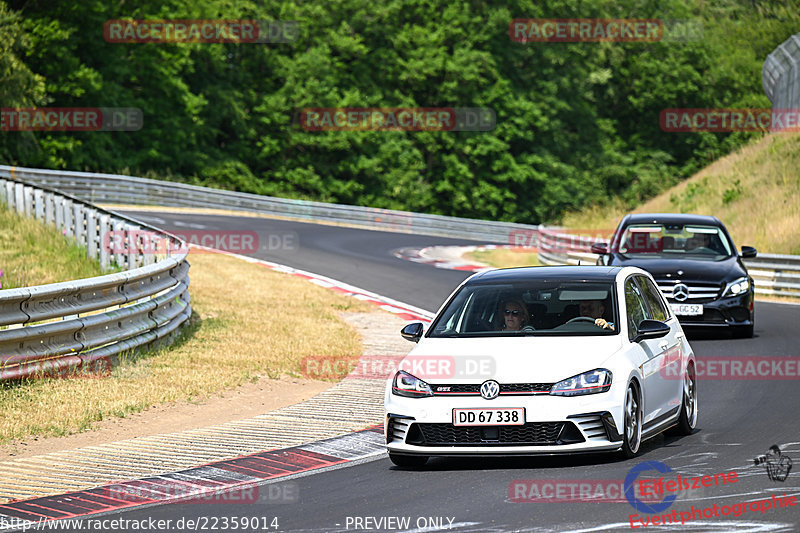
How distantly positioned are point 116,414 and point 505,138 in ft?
195

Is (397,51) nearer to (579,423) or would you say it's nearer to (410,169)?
(410,169)

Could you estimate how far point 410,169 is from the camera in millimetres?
66625

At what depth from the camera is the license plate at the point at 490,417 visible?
8.45m

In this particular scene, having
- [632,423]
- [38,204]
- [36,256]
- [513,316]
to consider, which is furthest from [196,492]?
[38,204]

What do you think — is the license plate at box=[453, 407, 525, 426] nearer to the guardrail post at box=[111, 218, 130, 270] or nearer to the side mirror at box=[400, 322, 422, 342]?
the side mirror at box=[400, 322, 422, 342]

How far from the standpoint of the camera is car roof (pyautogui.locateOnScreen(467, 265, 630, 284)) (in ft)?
32.6

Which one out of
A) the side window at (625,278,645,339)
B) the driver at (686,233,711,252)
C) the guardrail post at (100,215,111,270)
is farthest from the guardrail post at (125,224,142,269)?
the side window at (625,278,645,339)

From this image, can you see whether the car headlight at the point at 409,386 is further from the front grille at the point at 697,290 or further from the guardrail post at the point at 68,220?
the guardrail post at the point at 68,220

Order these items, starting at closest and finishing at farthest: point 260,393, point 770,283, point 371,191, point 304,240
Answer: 1. point 260,393
2. point 770,283
3. point 304,240
4. point 371,191

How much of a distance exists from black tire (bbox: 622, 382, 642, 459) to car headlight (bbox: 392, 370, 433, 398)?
138 cm

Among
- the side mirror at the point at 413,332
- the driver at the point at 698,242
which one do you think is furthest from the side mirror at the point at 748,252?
the side mirror at the point at 413,332

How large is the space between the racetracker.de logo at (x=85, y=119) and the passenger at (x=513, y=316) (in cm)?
4209

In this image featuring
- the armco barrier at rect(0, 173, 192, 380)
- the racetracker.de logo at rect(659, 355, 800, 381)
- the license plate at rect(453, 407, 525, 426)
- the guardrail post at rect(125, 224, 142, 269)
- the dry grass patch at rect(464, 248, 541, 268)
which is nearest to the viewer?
the license plate at rect(453, 407, 525, 426)

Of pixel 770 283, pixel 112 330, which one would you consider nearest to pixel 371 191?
pixel 770 283
